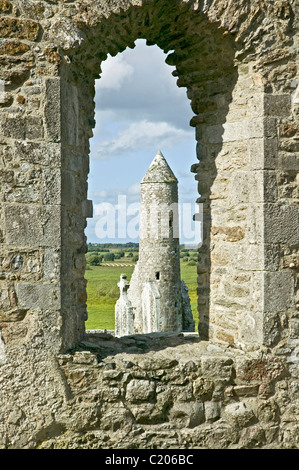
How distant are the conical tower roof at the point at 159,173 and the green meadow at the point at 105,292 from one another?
30.5 ft

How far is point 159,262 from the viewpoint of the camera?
67.7 feet

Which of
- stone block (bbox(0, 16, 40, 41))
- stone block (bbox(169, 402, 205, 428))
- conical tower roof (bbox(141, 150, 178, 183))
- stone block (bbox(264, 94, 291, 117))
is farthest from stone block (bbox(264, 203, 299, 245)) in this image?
conical tower roof (bbox(141, 150, 178, 183))

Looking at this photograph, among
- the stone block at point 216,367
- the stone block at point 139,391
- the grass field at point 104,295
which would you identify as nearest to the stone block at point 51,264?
the stone block at point 139,391

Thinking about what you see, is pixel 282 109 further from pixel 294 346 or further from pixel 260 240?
pixel 294 346

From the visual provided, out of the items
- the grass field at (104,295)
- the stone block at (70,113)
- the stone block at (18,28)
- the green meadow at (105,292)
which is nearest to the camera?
the stone block at (18,28)

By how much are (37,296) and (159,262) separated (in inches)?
665

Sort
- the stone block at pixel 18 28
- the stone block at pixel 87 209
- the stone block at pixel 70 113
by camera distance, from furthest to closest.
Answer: the stone block at pixel 87 209 → the stone block at pixel 70 113 → the stone block at pixel 18 28

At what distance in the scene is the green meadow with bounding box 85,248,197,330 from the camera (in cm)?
3064

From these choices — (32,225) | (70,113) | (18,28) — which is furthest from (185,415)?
(18,28)

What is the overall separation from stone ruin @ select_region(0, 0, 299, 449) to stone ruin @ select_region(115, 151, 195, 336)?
49.9ft

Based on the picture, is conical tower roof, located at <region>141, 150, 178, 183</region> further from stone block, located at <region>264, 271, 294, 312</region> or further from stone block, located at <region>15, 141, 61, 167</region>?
stone block, located at <region>15, 141, 61, 167</region>

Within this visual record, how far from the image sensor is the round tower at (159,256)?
20000 millimetres

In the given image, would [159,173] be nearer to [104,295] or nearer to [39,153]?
[39,153]

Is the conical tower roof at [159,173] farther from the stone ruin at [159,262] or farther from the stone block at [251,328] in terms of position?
the stone block at [251,328]
